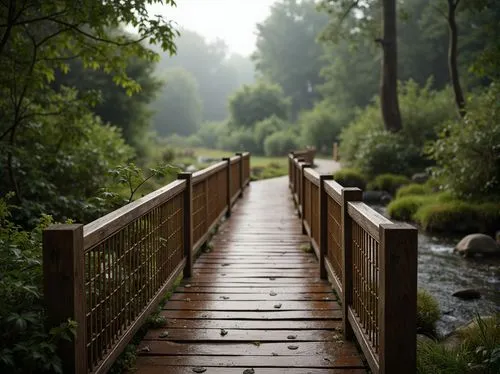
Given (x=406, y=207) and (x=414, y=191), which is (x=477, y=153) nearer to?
(x=406, y=207)

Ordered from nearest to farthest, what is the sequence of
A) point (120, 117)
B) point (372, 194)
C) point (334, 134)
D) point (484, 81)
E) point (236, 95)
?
point (372, 194), point (120, 117), point (484, 81), point (334, 134), point (236, 95)

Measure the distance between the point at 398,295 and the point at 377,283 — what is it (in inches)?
19.6

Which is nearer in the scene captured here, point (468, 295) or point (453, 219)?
point (468, 295)

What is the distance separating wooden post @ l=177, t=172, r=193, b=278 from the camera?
19.2 feet

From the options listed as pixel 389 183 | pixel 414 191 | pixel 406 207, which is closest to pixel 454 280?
pixel 406 207

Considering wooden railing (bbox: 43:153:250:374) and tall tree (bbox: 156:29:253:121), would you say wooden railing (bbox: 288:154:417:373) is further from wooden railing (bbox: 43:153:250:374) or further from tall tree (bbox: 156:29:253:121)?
tall tree (bbox: 156:29:253:121)

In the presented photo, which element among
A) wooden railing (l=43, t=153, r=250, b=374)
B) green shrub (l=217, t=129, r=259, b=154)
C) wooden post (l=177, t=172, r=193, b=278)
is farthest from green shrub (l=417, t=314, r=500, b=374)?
green shrub (l=217, t=129, r=259, b=154)

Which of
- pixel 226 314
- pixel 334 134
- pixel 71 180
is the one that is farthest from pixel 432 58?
pixel 226 314

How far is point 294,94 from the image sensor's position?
2724 inches

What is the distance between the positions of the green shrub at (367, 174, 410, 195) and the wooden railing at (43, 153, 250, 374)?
11884mm

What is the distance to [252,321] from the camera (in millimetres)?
4520

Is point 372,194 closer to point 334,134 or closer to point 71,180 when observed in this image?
point 71,180

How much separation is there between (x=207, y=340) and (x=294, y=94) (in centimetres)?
6671

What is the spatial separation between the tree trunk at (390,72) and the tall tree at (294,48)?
4702 cm
